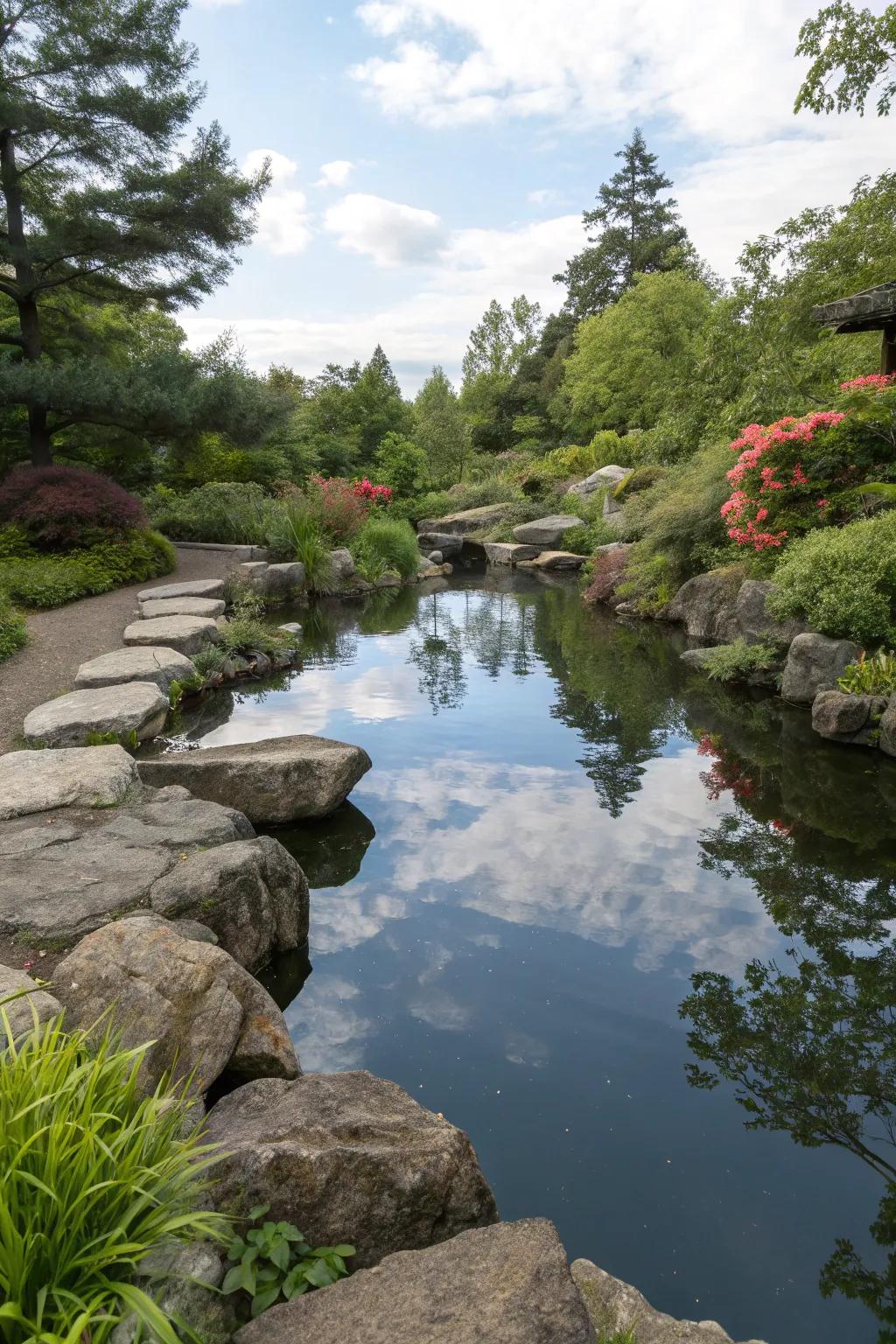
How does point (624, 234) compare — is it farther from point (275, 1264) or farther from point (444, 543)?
point (275, 1264)

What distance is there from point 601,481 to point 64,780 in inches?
755

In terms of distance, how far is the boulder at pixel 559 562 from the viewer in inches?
754

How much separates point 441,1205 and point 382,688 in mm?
6414

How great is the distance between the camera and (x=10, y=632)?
775cm

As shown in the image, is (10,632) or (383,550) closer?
(10,632)

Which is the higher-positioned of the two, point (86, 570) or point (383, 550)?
point (86, 570)

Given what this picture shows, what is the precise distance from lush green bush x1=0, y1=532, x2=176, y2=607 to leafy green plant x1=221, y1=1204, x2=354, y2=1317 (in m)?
8.84

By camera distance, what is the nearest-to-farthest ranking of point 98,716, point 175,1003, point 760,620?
1. point 175,1003
2. point 98,716
3. point 760,620

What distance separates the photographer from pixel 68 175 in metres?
12.1

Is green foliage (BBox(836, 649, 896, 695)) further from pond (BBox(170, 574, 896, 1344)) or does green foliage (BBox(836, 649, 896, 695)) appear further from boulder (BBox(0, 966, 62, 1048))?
boulder (BBox(0, 966, 62, 1048))

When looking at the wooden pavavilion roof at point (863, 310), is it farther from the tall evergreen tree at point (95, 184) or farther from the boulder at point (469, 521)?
the boulder at point (469, 521)

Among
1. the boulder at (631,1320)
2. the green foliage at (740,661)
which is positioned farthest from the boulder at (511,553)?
the boulder at (631,1320)

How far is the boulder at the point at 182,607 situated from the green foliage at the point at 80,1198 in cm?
777

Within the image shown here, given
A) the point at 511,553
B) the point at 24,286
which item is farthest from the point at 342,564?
the point at 511,553
